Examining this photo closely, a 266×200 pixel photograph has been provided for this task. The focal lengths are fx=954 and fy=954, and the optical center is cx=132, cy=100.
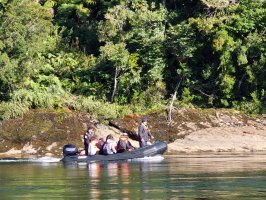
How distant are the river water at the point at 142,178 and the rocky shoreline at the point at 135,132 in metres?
4.02

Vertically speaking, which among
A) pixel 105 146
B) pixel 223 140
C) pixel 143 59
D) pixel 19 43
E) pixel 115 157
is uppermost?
pixel 19 43

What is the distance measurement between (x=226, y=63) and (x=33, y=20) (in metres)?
8.73

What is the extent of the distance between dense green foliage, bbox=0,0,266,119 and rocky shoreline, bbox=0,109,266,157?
39.4 inches

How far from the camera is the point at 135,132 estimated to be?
130ft

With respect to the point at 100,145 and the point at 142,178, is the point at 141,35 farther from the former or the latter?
the point at 142,178

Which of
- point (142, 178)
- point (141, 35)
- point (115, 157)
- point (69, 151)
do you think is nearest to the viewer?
point (142, 178)

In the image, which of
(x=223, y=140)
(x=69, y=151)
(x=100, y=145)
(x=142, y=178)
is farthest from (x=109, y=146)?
(x=142, y=178)

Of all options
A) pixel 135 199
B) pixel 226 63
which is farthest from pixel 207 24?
pixel 135 199

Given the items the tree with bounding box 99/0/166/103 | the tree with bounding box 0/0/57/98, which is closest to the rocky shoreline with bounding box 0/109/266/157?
the tree with bounding box 0/0/57/98

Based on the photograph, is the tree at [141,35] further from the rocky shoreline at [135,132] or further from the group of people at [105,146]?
the group of people at [105,146]

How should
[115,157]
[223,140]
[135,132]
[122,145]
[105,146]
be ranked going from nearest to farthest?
[115,157] → [105,146] → [122,145] → [223,140] → [135,132]

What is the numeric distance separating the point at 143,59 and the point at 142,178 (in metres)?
18.4

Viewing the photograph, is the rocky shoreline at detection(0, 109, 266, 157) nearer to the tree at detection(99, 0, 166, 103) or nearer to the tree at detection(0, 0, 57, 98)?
the tree at detection(0, 0, 57, 98)

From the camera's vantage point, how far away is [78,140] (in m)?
39.0
